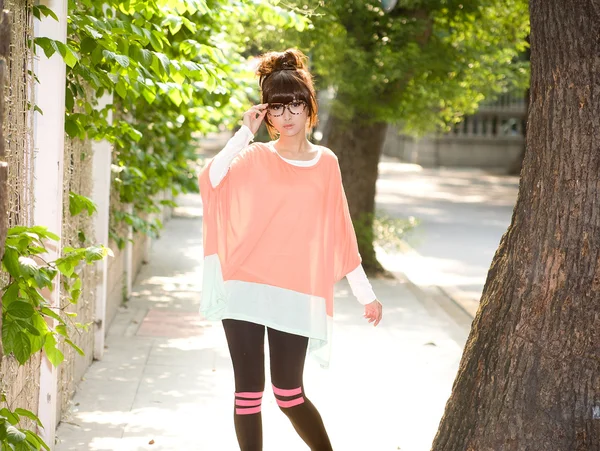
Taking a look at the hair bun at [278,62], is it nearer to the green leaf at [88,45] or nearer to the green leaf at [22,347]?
the green leaf at [88,45]

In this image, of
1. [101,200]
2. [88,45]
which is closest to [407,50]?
[101,200]

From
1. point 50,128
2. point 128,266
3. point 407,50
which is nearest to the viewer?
point 50,128

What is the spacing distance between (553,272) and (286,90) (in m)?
1.25

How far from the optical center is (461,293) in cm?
1152

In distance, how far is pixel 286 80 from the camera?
165 inches

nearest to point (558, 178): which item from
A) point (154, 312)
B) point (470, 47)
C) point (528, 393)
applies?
point (528, 393)

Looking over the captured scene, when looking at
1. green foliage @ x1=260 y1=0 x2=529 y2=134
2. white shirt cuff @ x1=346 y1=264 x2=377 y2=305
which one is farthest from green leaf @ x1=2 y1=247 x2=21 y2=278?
green foliage @ x1=260 y1=0 x2=529 y2=134

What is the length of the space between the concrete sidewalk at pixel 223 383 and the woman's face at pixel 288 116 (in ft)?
6.54

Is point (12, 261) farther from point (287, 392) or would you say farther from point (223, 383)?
point (223, 383)

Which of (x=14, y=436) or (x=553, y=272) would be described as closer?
(x=14, y=436)

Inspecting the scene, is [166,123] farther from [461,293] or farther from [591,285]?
[591,285]

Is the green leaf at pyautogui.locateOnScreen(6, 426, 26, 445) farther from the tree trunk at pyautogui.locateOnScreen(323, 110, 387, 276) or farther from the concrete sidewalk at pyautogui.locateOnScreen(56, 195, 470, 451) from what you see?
the tree trunk at pyautogui.locateOnScreen(323, 110, 387, 276)

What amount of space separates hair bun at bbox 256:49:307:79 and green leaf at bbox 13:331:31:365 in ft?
4.69

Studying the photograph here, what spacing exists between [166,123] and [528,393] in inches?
245
